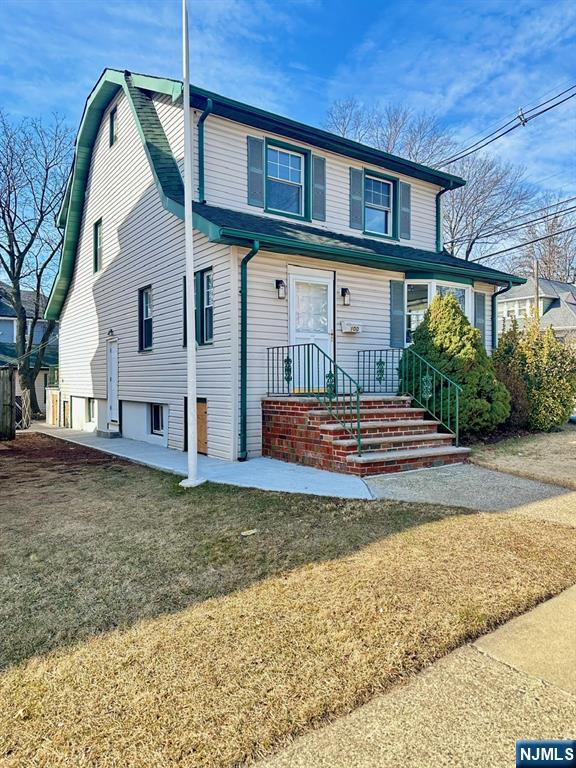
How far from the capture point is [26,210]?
20688mm

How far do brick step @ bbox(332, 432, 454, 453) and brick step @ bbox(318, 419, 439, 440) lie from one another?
10 centimetres

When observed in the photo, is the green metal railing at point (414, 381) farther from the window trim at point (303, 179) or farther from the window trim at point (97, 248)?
the window trim at point (97, 248)

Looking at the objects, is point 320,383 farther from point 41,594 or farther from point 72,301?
point 72,301

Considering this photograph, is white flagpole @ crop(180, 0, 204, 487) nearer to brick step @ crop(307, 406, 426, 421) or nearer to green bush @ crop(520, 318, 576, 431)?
brick step @ crop(307, 406, 426, 421)

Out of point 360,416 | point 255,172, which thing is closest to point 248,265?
point 255,172

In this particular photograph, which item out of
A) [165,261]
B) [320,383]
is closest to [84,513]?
[320,383]

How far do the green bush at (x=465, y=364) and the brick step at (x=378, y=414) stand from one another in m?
0.68

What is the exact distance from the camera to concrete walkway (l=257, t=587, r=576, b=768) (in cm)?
178

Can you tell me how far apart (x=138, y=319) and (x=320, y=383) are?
4.85 meters

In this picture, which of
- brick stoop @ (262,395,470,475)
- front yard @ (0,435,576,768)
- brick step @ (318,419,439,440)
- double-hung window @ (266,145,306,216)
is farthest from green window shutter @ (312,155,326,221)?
front yard @ (0,435,576,768)

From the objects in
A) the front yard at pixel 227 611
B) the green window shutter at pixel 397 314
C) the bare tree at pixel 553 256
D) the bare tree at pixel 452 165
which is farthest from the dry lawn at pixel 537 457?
the bare tree at pixel 553 256

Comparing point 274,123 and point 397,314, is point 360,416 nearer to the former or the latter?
point 397,314

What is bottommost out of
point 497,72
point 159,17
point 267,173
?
point 267,173

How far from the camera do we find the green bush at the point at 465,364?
8.38 meters
